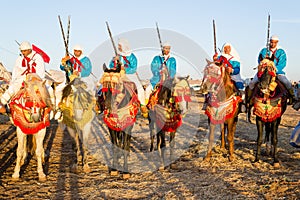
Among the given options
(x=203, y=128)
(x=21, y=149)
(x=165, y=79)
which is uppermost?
(x=165, y=79)

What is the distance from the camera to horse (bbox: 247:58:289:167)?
7.40 meters

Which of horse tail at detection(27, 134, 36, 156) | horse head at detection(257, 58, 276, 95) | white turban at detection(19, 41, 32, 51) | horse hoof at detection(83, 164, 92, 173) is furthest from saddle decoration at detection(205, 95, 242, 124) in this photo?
horse tail at detection(27, 134, 36, 156)

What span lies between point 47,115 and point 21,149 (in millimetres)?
939

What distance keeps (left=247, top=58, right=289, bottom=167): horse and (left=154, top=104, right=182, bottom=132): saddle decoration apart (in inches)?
80.5

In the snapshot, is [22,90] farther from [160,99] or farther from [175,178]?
[175,178]

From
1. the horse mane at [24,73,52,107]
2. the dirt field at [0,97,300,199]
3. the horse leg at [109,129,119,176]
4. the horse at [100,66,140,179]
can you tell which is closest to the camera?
the dirt field at [0,97,300,199]

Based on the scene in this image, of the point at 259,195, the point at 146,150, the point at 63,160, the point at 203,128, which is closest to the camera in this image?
the point at 259,195

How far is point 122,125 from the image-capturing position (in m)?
6.93

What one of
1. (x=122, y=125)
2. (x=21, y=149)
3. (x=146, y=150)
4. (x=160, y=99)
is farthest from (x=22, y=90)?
(x=146, y=150)

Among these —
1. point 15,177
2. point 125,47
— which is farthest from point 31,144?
point 125,47

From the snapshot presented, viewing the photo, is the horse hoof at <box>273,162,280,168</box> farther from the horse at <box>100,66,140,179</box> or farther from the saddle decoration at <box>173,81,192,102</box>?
the horse at <box>100,66,140,179</box>

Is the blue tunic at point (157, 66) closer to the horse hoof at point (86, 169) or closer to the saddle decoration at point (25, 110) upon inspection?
the horse hoof at point (86, 169)

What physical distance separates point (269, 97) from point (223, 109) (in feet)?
3.74

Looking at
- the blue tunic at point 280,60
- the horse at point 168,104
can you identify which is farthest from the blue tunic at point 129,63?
the blue tunic at point 280,60
